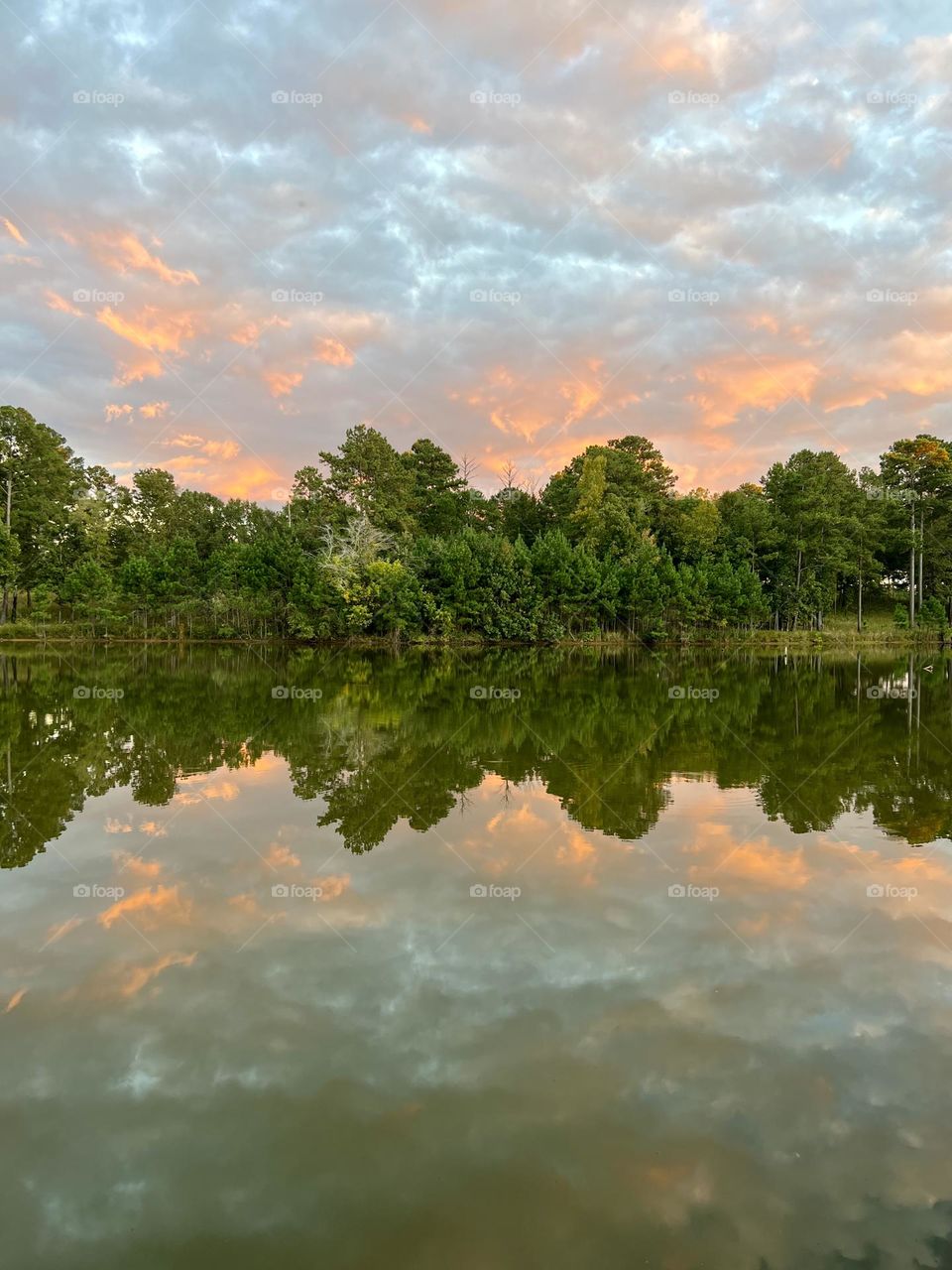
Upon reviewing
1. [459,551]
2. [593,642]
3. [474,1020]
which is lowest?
[474,1020]

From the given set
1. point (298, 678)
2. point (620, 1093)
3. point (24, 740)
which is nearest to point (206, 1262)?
point (620, 1093)

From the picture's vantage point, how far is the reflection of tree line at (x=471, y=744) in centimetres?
980

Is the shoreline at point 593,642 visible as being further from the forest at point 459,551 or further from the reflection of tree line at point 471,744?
the reflection of tree line at point 471,744

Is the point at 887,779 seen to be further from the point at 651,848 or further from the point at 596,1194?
the point at 596,1194

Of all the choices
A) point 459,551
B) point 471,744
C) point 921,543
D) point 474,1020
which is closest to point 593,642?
point 459,551

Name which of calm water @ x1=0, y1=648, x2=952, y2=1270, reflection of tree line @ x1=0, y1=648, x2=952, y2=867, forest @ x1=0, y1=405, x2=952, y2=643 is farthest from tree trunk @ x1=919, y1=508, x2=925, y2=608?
calm water @ x1=0, y1=648, x2=952, y2=1270

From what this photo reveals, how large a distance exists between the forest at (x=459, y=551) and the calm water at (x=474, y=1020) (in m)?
36.7

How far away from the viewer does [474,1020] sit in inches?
188

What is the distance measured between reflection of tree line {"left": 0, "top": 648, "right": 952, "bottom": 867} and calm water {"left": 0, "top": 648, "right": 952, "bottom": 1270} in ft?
0.50

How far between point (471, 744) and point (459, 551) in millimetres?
33896

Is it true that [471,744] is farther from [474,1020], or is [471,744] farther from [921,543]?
[921,543]

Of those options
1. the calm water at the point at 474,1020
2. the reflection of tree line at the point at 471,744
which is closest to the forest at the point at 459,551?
the reflection of tree line at the point at 471,744

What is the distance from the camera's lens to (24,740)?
1389 centimetres

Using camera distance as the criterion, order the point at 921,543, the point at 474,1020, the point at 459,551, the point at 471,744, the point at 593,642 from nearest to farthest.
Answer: the point at 474,1020 < the point at 471,744 < the point at 459,551 < the point at 593,642 < the point at 921,543
